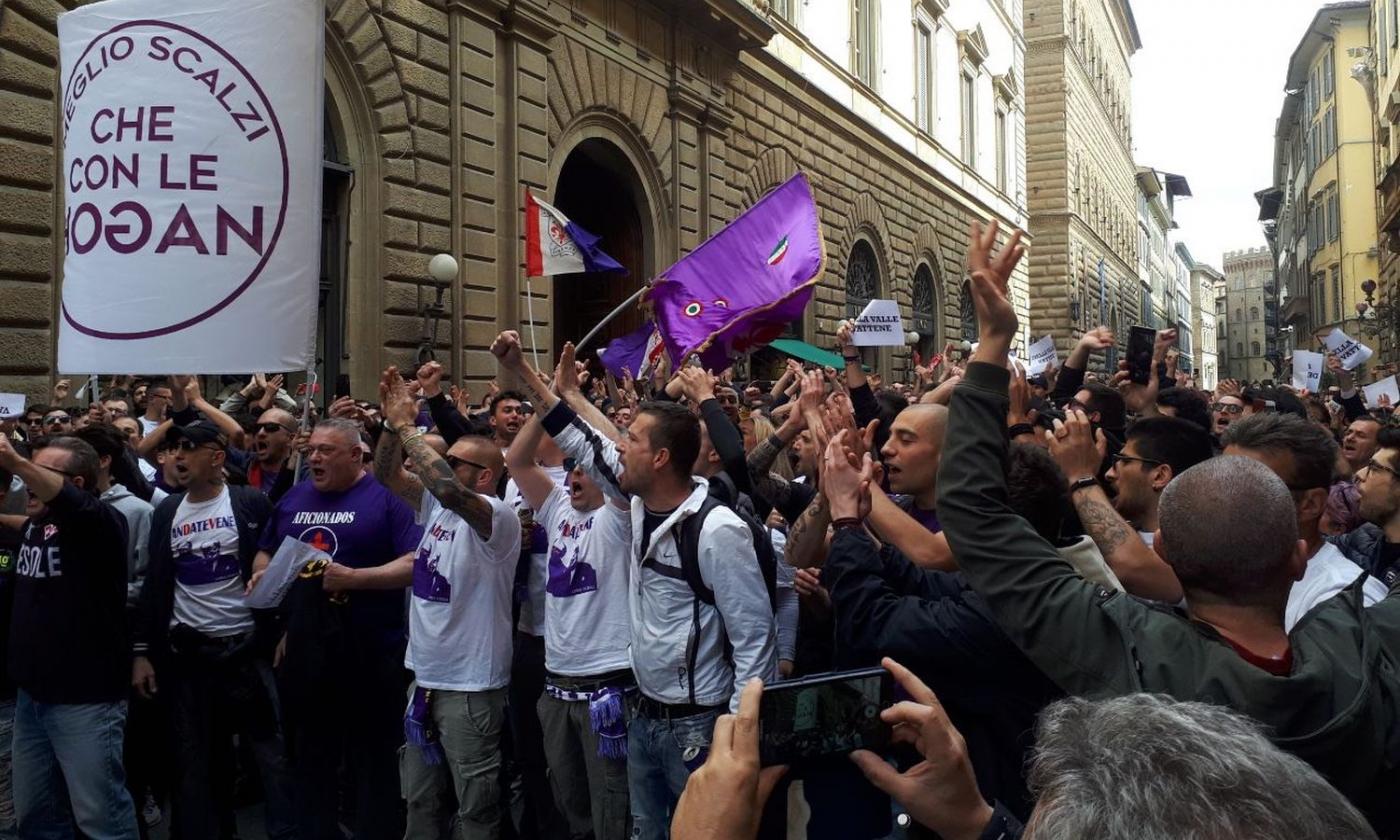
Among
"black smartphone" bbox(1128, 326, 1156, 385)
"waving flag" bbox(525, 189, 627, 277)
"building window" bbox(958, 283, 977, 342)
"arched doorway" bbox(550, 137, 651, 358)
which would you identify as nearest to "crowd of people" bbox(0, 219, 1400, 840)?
"black smartphone" bbox(1128, 326, 1156, 385)

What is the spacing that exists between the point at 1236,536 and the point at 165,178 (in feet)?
13.7

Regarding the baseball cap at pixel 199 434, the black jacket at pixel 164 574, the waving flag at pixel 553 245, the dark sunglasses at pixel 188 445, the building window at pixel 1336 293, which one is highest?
the building window at pixel 1336 293

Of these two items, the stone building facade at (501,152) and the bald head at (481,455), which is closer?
the bald head at (481,455)

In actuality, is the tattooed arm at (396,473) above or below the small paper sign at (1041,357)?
below

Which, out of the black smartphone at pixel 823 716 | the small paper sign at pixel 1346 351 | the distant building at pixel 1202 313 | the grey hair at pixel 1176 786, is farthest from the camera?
the distant building at pixel 1202 313

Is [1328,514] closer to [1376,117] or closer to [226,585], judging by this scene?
[226,585]

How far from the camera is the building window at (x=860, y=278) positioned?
2375 centimetres

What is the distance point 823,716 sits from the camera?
158 centimetres

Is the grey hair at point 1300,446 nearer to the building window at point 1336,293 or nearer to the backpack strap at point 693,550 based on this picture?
the backpack strap at point 693,550

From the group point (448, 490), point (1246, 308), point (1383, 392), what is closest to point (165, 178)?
point (448, 490)

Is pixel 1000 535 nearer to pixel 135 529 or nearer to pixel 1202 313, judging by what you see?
pixel 135 529

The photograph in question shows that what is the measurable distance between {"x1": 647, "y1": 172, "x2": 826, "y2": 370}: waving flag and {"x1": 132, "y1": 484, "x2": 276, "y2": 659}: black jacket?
4.33m

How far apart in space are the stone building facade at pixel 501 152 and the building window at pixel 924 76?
5.43 metres

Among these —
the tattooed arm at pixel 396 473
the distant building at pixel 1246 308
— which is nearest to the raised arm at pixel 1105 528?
the tattooed arm at pixel 396 473
